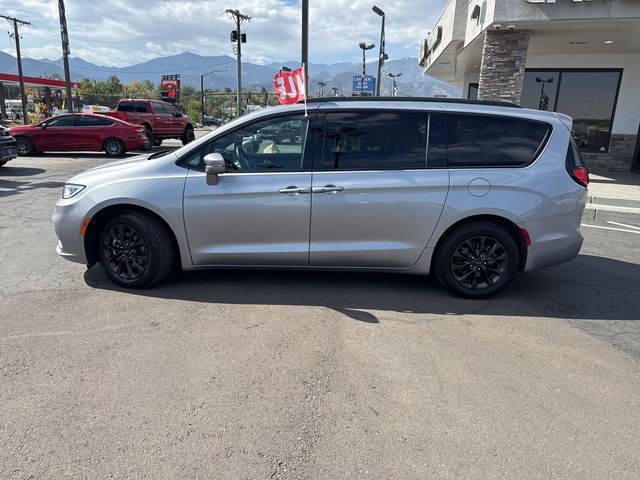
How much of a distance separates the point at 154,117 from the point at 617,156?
17488 millimetres

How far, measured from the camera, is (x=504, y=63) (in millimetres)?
11812

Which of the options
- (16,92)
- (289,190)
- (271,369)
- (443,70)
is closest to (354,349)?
(271,369)

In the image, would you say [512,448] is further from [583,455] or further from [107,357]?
[107,357]

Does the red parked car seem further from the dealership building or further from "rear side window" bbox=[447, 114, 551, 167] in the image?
"rear side window" bbox=[447, 114, 551, 167]

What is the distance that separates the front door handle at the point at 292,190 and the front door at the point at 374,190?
10cm

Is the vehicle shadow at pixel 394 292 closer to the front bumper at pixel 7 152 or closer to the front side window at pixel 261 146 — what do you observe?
the front side window at pixel 261 146

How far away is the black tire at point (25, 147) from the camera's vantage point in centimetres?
1686

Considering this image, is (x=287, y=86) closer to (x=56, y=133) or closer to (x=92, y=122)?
(x=92, y=122)

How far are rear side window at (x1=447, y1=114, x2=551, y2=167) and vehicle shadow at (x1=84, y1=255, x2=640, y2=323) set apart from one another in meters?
1.33

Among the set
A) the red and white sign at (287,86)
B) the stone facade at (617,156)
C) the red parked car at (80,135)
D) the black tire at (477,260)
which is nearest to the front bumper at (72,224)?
the black tire at (477,260)

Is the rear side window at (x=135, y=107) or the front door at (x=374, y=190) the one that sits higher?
the rear side window at (x=135, y=107)

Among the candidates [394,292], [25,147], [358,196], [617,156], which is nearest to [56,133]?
[25,147]

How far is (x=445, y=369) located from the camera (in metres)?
3.33

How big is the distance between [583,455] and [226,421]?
1944mm
